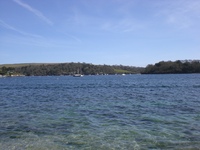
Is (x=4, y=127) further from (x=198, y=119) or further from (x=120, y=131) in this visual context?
(x=198, y=119)

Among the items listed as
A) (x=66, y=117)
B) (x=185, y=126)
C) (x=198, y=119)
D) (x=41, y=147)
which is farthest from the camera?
(x=66, y=117)

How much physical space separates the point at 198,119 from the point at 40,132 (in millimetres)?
12771

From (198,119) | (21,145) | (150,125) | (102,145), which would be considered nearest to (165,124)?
(150,125)

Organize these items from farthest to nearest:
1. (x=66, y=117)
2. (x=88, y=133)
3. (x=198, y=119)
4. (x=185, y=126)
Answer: (x=66, y=117) < (x=198, y=119) < (x=185, y=126) < (x=88, y=133)

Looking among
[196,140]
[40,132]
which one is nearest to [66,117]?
[40,132]

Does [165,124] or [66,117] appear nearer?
[165,124]

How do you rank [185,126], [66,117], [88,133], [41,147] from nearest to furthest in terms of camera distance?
[41,147] < [88,133] < [185,126] < [66,117]

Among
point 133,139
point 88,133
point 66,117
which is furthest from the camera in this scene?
point 66,117

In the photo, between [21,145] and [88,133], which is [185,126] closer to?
[88,133]

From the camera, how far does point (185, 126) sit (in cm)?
2041

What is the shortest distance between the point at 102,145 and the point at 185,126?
25.3 ft

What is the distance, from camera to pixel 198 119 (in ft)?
75.7

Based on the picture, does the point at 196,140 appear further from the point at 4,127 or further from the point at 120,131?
the point at 4,127

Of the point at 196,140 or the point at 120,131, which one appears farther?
the point at 120,131
